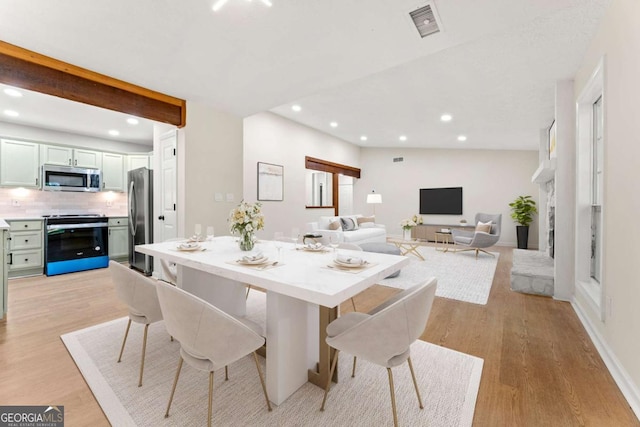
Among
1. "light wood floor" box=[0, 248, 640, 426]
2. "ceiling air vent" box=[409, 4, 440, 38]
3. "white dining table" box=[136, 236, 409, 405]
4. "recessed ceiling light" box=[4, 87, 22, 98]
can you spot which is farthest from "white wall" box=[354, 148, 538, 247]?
"recessed ceiling light" box=[4, 87, 22, 98]

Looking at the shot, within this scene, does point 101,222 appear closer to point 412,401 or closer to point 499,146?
point 412,401

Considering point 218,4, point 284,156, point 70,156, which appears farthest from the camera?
point 284,156

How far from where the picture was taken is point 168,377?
6.05 feet

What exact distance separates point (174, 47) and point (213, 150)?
5.47 feet

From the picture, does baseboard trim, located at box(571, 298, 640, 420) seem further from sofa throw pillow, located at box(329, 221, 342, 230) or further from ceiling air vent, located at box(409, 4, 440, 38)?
sofa throw pillow, located at box(329, 221, 342, 230)

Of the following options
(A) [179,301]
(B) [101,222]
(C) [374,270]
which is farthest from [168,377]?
(B) [101,222]

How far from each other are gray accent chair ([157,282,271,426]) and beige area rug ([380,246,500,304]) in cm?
255

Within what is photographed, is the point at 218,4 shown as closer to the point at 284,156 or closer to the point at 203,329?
the point at 203,329

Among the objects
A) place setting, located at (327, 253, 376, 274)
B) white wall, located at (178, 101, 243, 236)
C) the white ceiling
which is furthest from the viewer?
white wall, located at (178, 101, 243, 236)

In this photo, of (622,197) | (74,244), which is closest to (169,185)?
(74,244)

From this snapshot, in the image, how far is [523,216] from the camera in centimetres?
710

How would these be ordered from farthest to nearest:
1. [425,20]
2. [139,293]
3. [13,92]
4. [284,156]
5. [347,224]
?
[347,224]
[284,156]
[13,92]
[425,20]
[139,293]

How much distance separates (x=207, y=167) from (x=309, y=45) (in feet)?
7.47

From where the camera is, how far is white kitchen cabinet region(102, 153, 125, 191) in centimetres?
524
